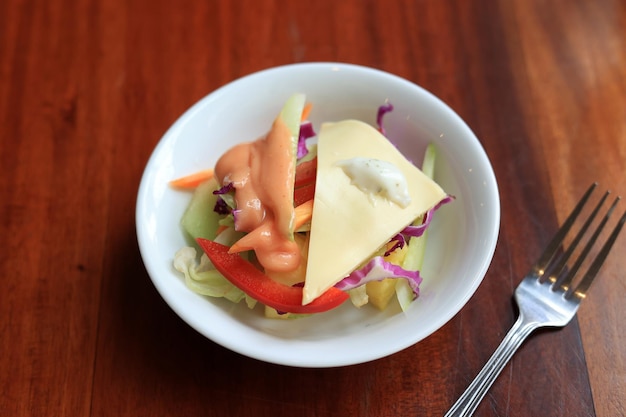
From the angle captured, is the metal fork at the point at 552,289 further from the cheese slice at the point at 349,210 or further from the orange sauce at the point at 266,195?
the orange sauce at the point at 266,195

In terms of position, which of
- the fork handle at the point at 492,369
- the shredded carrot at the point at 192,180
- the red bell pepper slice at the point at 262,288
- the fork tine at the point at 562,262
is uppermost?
the shredded carrot at the point at 192,180

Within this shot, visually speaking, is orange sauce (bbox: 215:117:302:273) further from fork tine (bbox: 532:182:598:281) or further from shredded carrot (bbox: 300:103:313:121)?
fork tine (bbox: 532:182:598:281)

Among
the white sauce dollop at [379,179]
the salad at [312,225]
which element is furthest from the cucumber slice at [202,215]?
the white sauce dollop at [379,179]

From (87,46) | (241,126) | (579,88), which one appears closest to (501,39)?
(579,88)

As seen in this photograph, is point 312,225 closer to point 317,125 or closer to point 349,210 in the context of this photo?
point 349,210

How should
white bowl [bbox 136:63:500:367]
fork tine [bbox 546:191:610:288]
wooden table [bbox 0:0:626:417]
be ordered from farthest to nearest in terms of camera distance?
fork tine [bbox 546:191:610:288] < wooden table [bbox 0:0:626:417] < white bowl [bbox 136:63:500:367]

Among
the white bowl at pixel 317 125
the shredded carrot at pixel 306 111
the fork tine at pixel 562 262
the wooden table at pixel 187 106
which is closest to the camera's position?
the white bowl at pixel 317 125

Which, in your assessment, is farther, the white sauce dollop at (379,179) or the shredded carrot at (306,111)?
the shredded carrot at (306,111)

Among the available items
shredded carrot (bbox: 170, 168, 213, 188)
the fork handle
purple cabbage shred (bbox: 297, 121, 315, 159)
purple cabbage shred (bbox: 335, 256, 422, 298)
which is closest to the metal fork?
the fork handle
